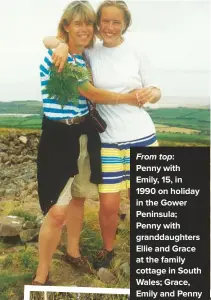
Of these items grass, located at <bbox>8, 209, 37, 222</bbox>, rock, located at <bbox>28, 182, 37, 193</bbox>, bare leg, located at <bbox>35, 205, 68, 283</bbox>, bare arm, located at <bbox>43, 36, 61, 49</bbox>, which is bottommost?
bare leg, located at <bbox>35, 205, 68, 283</bbox>

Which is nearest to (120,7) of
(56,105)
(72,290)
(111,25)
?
(111,25)

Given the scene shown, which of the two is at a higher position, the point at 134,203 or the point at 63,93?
the point at 63,93

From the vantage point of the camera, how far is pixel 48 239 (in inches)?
97.0

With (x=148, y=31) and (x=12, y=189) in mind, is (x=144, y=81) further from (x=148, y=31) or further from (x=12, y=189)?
(x=12, y=189)

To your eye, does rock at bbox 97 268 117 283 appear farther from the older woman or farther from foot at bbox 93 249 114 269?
the older woman

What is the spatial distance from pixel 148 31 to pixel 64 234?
0.98 metres

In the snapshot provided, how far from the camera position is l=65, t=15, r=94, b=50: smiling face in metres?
2.36

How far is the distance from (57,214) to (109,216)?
24cm

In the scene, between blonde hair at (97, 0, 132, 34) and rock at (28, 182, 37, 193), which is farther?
rock at (28, 182, 37, 193)

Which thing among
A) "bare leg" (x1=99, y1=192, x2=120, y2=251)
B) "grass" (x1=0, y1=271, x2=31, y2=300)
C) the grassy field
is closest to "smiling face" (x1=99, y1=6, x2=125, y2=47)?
the grassy field

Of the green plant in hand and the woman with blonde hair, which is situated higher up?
the green plant in hand

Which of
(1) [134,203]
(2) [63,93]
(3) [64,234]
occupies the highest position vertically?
(2) [63,93]

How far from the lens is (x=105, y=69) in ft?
7.80

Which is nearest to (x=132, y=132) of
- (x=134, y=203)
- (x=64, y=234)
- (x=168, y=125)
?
(x=168, y=125)
